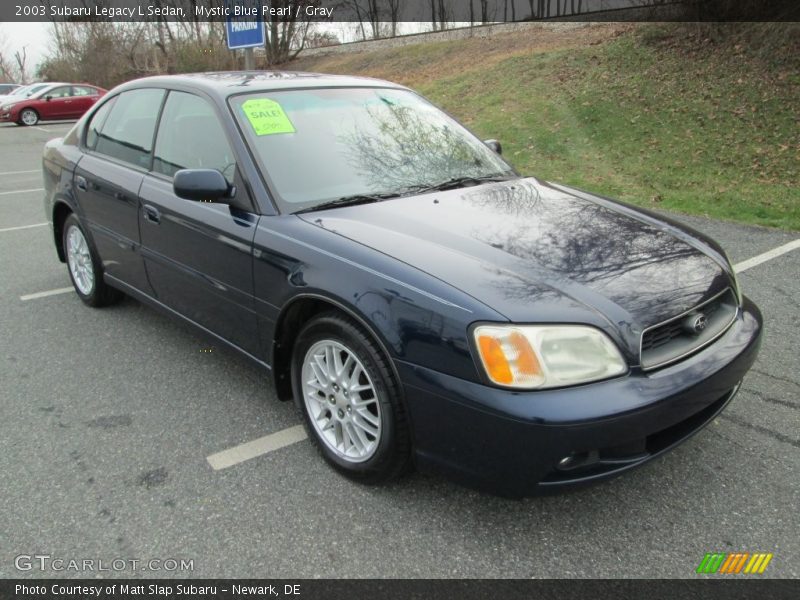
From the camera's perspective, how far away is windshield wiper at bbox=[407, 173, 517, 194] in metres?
3.09

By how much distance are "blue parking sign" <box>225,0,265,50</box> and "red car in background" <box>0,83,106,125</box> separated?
16.6 meters

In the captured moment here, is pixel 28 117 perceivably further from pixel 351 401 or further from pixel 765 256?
pixel 351 401

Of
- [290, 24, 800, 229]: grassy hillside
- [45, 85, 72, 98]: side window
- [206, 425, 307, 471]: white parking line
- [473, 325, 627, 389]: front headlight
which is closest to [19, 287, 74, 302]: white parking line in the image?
[206, 425, 307, 471]: white parking line

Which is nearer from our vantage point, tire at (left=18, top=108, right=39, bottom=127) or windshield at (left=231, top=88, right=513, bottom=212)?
windshield at (left=231, top=88, right=513, bottom=212)

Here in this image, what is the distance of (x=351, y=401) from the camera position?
8.39ft

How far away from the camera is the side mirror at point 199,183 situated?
9.11 feet

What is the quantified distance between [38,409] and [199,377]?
0.80m

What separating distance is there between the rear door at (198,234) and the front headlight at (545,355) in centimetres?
127

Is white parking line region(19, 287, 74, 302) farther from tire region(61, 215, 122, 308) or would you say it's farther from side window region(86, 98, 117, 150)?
side window region(86, 98, 117, 150)

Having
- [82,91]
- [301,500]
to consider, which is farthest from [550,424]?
[82,91]
